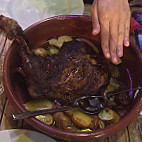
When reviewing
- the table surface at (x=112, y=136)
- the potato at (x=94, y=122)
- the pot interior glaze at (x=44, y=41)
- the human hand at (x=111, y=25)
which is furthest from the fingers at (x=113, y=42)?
the table surface at (x=112, y=136)

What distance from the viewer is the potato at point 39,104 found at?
74 cm

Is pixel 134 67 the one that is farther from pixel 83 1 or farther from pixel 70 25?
pixel 83 1

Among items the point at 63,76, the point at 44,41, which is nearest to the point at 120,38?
the point at 63,76

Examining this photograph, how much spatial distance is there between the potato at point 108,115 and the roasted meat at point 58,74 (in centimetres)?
10

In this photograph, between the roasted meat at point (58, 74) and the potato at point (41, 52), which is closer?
the roasted meat at point (58, 74)

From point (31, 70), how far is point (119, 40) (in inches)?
15.2

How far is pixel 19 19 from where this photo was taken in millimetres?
1169

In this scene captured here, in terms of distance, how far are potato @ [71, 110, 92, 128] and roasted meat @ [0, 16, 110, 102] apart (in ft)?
0.25

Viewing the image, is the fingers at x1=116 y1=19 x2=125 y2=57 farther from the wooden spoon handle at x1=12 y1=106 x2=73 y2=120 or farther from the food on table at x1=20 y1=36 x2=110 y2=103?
the wooden spoon handle at x1=12 y1=106 x2=73 y2=120

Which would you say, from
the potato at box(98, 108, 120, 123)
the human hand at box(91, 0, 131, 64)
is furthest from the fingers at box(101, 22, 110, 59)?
the potato at box(98, 108, 120, 123)

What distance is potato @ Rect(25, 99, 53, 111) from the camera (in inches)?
29.3

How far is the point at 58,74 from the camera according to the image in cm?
74

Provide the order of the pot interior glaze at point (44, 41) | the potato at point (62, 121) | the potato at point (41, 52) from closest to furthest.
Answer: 1. the pot interior glaze at point (44, 41)
2. the potato at point (62, 121)
3. the potato at point (41, 52)

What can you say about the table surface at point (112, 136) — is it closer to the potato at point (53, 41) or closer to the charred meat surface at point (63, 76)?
the charred meat surface at point (63, 76)
